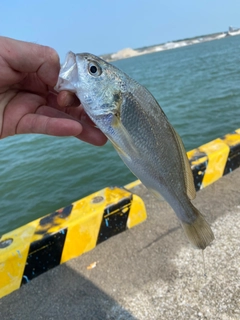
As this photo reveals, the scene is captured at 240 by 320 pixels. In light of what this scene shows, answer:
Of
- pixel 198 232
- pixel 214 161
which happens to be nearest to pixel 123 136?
pixel 198 232

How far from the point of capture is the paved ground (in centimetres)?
286

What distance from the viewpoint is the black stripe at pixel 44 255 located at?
3.42 m

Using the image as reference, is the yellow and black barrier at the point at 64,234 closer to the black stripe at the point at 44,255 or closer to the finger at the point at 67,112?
the black stripe at the point at 44,255

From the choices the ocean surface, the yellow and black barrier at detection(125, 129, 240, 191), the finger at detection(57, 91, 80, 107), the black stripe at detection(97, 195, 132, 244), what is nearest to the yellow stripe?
the yellow and black barrier at detection(125, 129, 240, 191)

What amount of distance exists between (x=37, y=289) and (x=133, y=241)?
1.19 m

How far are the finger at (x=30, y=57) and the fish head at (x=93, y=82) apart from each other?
1.16 ft

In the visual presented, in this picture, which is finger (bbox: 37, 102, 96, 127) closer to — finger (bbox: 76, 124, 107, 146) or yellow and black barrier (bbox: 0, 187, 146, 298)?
finger (bbox: 76, 124, 107, 146)

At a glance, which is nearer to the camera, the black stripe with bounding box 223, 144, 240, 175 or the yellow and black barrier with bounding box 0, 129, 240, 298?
the yellow and black barrier with bounding box 0, 129, 240, 298

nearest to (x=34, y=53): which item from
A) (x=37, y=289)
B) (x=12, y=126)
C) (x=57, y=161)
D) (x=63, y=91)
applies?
(x=63, y=91)

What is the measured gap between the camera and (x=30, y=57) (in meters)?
2.27

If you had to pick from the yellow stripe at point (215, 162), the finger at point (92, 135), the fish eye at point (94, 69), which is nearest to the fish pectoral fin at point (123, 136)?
the fish eye at point (94, 69)

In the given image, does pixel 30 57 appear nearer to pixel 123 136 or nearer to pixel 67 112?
pixel 67 112

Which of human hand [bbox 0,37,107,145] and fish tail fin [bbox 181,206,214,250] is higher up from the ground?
human hand [bbox 0,37,107,145]

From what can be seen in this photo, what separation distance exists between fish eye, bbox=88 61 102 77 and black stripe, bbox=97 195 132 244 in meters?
2.08
